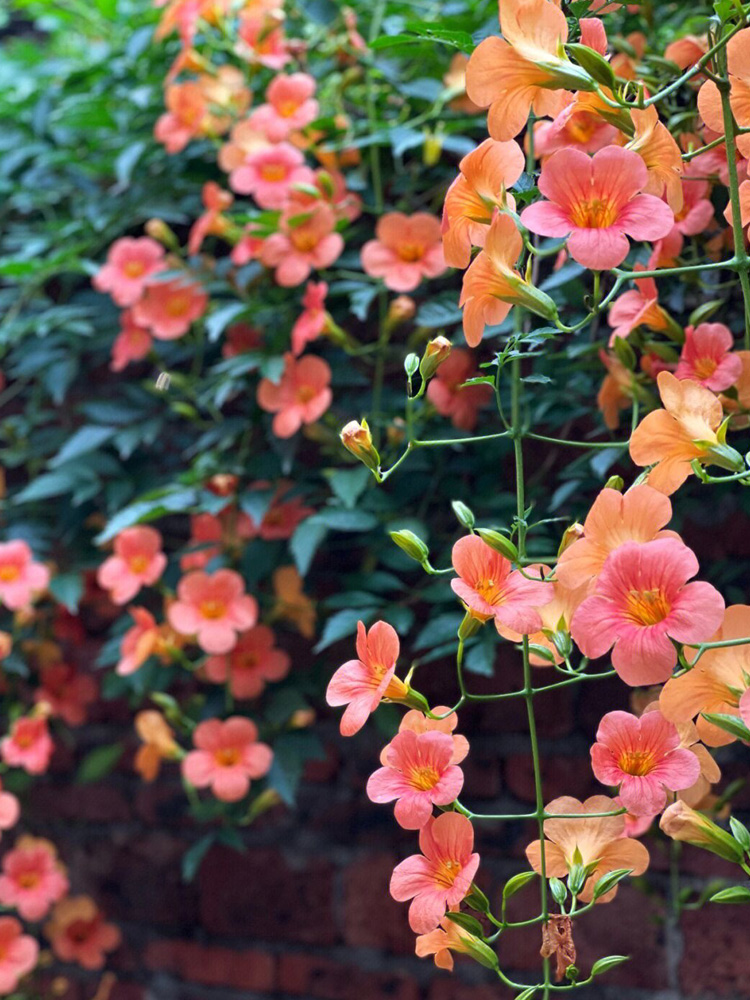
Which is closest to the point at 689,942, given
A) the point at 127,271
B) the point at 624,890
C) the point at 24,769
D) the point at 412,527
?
the point at 624,890

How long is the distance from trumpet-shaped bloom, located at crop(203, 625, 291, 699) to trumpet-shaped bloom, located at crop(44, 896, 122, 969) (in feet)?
1.31

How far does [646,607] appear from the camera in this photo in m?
0.46

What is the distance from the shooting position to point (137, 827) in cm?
125

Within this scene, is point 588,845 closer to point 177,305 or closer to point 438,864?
point 438,864

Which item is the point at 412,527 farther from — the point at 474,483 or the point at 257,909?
the point at 257,909

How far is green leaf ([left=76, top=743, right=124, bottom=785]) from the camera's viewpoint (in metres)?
1.22

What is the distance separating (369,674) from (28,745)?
2.40 feet

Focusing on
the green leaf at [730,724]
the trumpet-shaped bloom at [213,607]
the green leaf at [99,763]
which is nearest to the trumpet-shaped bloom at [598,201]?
the green leaf at [730,724]

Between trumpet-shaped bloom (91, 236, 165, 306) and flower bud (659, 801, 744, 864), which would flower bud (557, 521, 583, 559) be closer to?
flower bud (659, 801, 744, 864)

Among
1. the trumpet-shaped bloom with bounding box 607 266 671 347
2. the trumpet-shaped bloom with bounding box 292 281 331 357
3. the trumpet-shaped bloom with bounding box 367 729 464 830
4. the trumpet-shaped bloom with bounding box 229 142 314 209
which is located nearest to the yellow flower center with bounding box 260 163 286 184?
the trumpet-shaped bloom with bounding box 229 142 314 209

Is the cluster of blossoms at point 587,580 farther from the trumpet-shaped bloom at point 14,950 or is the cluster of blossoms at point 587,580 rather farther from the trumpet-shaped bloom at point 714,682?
the trumpet-shaped bloom at point 14,950

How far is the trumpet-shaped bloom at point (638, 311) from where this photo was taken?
675 millimetres

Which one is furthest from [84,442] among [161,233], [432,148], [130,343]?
[432,148]

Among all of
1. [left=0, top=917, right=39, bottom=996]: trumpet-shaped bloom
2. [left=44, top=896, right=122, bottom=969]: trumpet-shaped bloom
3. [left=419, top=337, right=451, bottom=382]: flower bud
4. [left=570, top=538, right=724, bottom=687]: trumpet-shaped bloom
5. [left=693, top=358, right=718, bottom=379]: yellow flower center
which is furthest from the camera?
[left=44, top=896, right=122, bottom=969]: trumpet-shaped bloom
